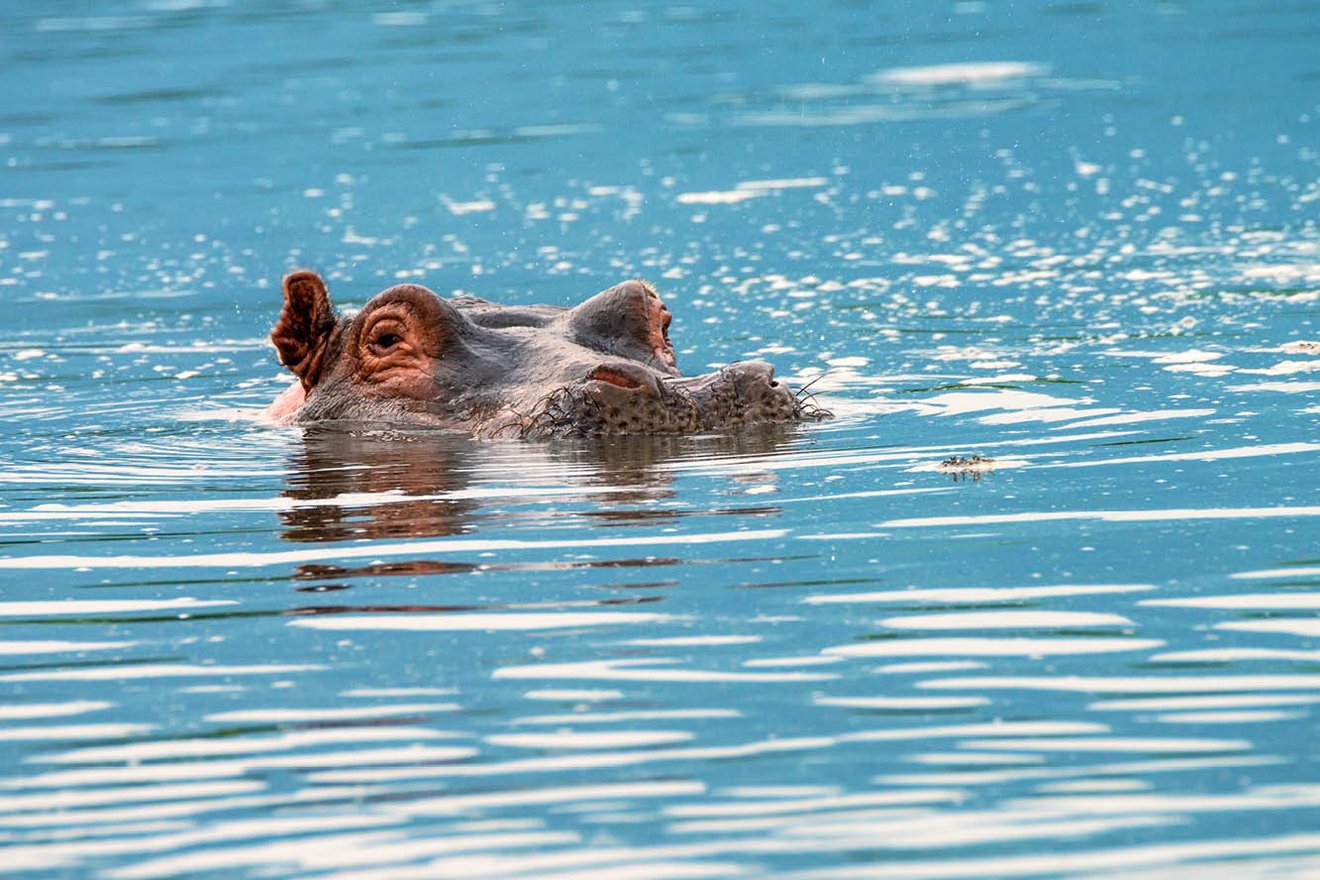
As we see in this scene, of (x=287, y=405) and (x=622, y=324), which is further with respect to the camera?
(x=287, y=405)

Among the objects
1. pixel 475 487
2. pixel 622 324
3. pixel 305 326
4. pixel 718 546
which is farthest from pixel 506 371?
pixel 718 546

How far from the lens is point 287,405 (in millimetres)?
13859

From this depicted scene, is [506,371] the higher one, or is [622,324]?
[622,324]

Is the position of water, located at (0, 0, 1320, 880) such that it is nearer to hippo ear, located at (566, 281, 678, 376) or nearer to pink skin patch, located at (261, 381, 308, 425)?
pink skin patch, located at (261, 381, 308, 425)

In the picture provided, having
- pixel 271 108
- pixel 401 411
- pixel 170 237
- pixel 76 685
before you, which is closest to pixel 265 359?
pixel 401 411

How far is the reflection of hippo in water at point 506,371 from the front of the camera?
11.2 meters

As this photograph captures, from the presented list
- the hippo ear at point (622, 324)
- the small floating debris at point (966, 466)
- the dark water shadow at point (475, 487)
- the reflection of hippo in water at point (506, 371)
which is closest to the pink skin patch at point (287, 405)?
the reflection of hippo in water at point (506, 371)

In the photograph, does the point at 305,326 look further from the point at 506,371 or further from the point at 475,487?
the point at 475,487

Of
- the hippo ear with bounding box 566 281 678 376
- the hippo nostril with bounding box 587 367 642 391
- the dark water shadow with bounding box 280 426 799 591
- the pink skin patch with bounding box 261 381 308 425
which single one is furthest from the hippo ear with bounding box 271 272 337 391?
the hippo nostril with bounding box 587 367 642 391

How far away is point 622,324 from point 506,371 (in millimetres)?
739

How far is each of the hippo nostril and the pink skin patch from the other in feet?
9.32

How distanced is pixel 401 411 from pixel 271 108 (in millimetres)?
21209

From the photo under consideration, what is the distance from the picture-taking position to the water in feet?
18.5

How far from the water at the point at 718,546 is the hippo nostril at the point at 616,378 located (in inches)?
10.6
